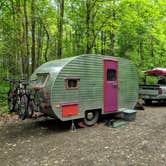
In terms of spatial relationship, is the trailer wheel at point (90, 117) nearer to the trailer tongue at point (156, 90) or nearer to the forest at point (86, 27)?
the trailer tongue at point (156, 90)

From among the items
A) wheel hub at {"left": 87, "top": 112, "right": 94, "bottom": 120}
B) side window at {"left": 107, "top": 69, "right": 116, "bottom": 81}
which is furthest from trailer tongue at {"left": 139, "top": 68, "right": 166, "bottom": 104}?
wheel hub at {"left": 87, "top": 112, "right": 94, "bottom": 120}

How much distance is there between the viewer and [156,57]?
18.1m

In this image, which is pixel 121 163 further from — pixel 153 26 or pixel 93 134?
pixel 153 26

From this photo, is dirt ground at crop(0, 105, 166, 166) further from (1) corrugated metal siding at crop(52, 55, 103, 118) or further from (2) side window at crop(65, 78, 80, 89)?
(2) side window at crop(65, 78, 80, 89)

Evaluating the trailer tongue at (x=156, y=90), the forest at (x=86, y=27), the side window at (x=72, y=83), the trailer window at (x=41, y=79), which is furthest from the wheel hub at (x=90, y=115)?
the forest at (x=86, y=27)

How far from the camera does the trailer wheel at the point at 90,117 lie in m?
7.26

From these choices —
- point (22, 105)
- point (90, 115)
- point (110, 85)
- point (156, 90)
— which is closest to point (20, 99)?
point (22, 105)

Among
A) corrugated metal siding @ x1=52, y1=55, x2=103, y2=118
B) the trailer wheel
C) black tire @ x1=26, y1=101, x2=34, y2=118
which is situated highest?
corrugated metal siding @ x1=52, y1=55, x2=103, y2=118

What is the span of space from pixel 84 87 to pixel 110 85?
4.49ft

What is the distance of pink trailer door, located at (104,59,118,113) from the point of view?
302 inches

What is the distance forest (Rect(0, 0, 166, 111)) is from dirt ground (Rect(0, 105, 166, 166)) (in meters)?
5.83

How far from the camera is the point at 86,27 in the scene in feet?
46.8

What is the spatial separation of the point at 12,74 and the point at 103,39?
9.11 m

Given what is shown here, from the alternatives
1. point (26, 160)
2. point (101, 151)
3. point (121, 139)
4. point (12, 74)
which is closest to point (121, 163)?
point (101, 151)
